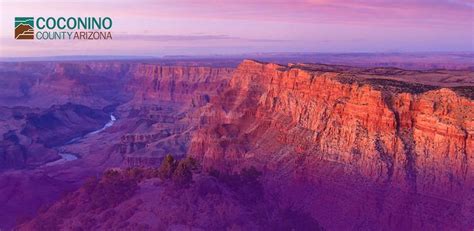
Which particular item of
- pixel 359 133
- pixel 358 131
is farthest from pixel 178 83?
pixel 359 133

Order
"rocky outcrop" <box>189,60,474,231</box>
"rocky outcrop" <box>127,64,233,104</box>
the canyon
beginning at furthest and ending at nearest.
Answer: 1. "rocky outcrop" <box>127,64,233,104</box>
2. "rocky outcrop" <box>189,60,474,231</box>
3. the canyon

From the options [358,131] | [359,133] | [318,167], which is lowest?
[318,167]

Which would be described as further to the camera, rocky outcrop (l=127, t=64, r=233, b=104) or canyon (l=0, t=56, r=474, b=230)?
rocky outcrop (l=127, t=64, r=233, b=104)

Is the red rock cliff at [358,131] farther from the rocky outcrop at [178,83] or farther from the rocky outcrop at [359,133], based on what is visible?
the rocky outcrop at [178,83]

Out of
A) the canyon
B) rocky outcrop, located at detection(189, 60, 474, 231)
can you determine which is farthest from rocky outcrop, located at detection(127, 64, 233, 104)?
rocky outcrop, located at detection(189, 60, 474, 231)

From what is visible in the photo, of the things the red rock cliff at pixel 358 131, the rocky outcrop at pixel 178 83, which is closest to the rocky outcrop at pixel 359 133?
the red rock cliff at pixel 358 131

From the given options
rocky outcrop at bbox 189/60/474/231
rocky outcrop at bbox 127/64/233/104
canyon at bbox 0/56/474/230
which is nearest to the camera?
canyon at bbox 0/56/474/230

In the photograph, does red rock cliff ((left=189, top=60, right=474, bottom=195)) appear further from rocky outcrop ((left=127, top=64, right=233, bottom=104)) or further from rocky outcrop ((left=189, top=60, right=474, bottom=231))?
rocky outcrop ((left=127, top=64, right=233, bottom=104))

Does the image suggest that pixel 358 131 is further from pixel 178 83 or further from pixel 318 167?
pixel 178 83
